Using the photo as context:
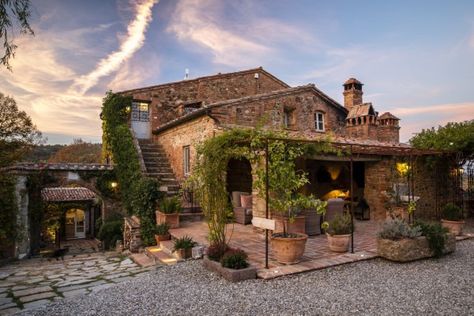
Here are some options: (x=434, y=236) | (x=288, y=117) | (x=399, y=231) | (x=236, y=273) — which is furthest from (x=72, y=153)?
(x=434, y=236)

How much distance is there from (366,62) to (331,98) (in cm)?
387

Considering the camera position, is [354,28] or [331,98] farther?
[331,98]

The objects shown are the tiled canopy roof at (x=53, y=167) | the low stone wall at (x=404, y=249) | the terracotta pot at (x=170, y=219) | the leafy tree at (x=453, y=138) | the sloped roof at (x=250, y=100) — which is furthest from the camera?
the tiled canopy roof at (x=53, y=167)

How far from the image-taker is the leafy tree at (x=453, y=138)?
1144 cm

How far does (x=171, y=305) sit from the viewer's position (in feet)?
14.1

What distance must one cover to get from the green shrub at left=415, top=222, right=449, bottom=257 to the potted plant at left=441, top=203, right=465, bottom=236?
2540 millimetres

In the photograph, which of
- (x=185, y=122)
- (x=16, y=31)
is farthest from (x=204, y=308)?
(x=185, y=122)

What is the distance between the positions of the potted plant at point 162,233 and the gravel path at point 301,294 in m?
2.70

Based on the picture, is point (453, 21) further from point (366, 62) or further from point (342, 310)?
point (342, 310)

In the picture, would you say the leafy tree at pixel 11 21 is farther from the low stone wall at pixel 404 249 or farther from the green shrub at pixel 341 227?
the low stone wall at pixel 404 249

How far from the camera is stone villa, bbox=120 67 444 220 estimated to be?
11.3 meters

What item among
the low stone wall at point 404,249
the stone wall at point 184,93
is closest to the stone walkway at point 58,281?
the low stone wall at point 404,249

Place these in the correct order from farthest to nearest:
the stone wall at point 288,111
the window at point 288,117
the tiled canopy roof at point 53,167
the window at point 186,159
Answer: the window at point 288,117 → the window at point 186,159 → the stone wall at point 288,111 → the tiled canopy roof at point 53,167

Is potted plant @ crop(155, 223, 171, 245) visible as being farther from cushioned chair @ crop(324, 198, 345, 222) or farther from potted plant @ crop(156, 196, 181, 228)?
cushioned chair @ crop(324, 198, 345, 222)
